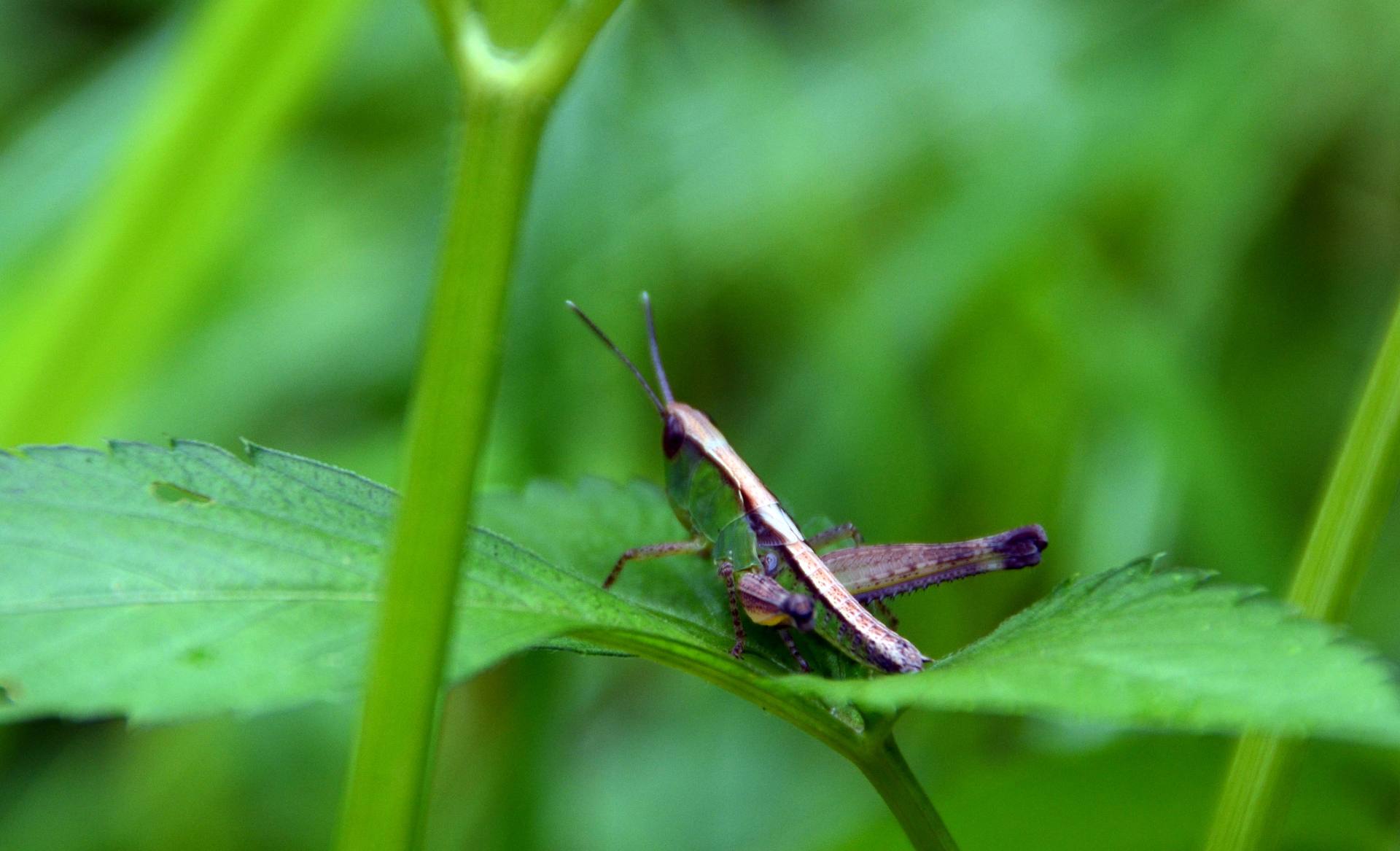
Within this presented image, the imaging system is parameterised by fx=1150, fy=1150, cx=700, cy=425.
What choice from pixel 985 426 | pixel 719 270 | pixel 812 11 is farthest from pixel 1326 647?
pixel 812 11

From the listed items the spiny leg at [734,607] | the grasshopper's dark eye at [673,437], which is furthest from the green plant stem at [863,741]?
the grasshopper's dark eye at [673,437]

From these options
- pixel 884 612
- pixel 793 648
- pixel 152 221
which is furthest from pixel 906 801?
pixel 152 221

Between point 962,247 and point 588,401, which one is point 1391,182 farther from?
point 588,401

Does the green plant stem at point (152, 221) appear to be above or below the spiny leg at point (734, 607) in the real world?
above

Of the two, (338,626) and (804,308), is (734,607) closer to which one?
(338,626)

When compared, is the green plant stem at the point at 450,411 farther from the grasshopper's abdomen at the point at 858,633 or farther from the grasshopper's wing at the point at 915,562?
the grasshopper's wing at the point at 915,562
